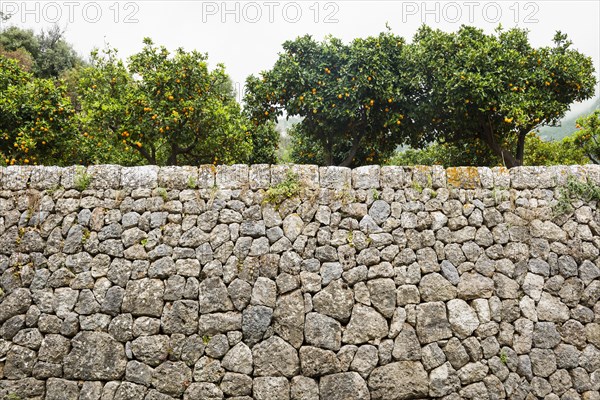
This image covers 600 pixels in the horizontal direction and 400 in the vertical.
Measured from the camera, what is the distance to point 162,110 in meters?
9.87

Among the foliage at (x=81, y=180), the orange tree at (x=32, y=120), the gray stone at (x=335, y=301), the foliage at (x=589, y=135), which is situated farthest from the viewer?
the foliage at (x=589, y=135)

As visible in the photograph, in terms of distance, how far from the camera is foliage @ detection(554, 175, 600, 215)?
636 centimetres

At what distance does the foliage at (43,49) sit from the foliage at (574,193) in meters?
19.3

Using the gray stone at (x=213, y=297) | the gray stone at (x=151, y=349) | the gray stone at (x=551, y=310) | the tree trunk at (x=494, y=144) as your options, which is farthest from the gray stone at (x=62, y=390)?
the tree trunk at (x=494, y=144)

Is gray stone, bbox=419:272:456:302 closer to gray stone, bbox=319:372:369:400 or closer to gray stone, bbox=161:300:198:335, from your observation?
gray stone, bbox=319:372:369:400

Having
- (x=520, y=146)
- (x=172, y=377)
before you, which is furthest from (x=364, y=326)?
(x=520, y=146)

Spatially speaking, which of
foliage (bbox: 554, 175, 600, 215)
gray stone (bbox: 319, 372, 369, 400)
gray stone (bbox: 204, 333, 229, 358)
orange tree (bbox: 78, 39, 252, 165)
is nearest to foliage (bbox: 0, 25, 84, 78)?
orange tree (bbox: 78, 39, 252, 165)

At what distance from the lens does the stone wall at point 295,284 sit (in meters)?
5.79

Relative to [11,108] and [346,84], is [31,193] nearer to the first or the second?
[11,108]

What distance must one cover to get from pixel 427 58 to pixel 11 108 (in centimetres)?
925

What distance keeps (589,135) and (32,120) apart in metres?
14.0

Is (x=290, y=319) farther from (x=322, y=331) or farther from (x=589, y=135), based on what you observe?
(x=589, y=135)

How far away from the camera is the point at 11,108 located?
9.10m

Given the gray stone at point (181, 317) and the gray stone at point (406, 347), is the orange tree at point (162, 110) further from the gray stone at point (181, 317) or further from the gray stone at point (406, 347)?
the gray stone at point (406, 347)
